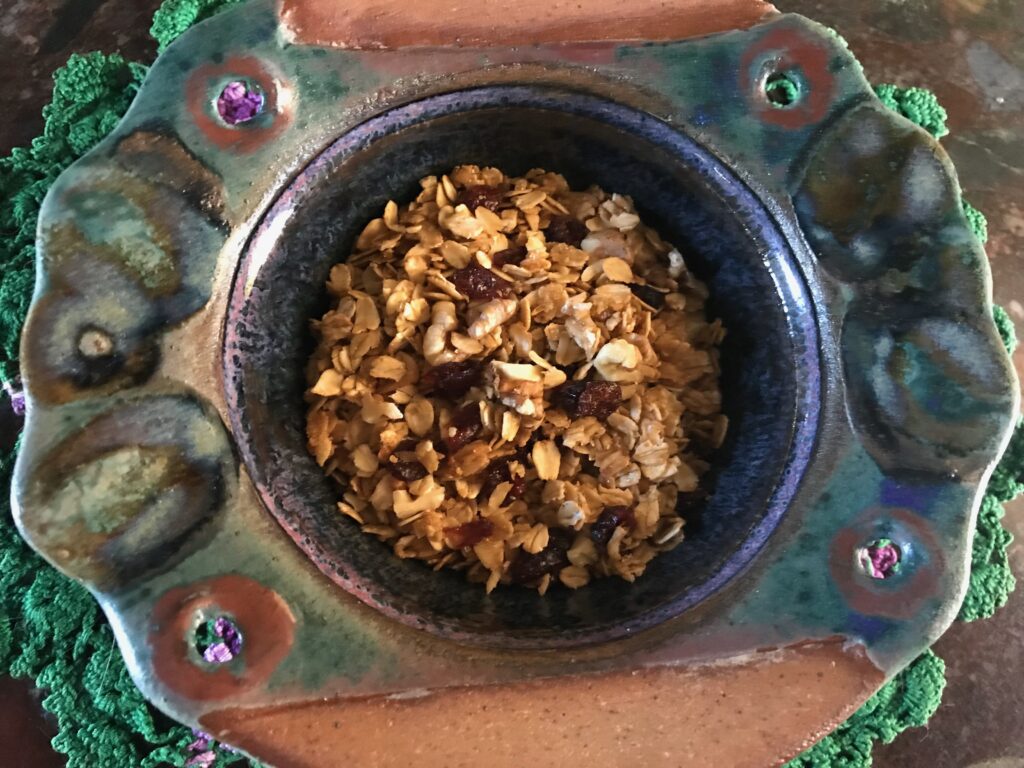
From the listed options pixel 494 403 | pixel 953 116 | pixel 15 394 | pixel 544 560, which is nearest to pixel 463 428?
pixel 494 403

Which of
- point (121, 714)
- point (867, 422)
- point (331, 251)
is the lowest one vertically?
point (121, 714)

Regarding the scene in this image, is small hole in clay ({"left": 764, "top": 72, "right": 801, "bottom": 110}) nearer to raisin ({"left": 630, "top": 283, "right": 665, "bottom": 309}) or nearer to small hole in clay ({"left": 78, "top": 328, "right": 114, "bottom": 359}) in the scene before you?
raisin ({"left": 630, "top": 283, "right": 665, "bottom": 309})

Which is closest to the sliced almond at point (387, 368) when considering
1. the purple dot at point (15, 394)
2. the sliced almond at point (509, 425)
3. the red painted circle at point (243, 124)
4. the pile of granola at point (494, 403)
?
the pile of granola at point (494, 403)

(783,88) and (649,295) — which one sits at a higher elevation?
(783,88)

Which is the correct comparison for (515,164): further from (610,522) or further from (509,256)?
(610,522)

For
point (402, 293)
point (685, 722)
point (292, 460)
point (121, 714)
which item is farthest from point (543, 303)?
point (121, 714)

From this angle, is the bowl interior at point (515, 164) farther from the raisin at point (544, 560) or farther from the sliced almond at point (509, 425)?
the sliced almond at point (509, 425)

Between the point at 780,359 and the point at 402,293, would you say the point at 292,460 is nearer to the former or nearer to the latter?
the point at 402,293
